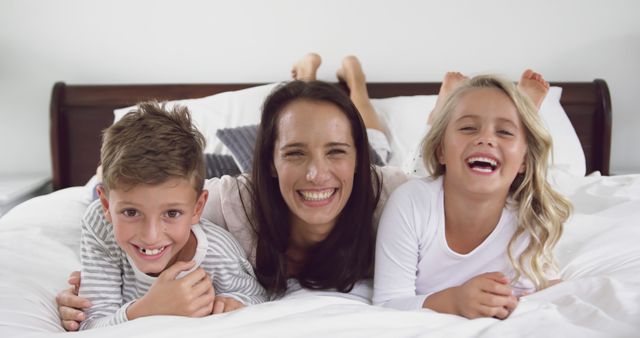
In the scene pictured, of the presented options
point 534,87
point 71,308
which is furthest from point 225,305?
point 534,87

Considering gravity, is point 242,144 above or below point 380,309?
above

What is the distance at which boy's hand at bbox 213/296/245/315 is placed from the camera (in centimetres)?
121

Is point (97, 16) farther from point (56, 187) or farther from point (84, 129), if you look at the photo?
point (56, 187)

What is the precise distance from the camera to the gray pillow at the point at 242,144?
6.79 feet

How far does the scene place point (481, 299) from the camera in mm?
1168

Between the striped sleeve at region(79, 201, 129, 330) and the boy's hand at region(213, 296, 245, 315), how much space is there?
198 millimetres

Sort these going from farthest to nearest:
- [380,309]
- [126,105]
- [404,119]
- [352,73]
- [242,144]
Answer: [126,105] < [352,73] < [404,119] < [242,144] < [380,309]

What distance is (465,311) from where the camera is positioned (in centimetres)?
119

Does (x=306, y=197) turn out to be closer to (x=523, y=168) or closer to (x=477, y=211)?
(x=477, y=211)

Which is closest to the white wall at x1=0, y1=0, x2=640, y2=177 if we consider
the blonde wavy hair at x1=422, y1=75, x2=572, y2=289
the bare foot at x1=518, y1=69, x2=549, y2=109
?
the bare foot at x1=518, y1=69, x2=549, y2=109

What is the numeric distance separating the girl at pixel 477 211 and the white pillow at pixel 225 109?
46.1 inches

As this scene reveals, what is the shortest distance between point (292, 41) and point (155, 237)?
6.13 feet

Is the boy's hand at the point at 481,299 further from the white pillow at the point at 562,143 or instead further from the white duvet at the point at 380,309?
the white pillow at the point at 562,143

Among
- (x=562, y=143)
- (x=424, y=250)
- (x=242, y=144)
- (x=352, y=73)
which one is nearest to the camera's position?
(x=424, y=250)
